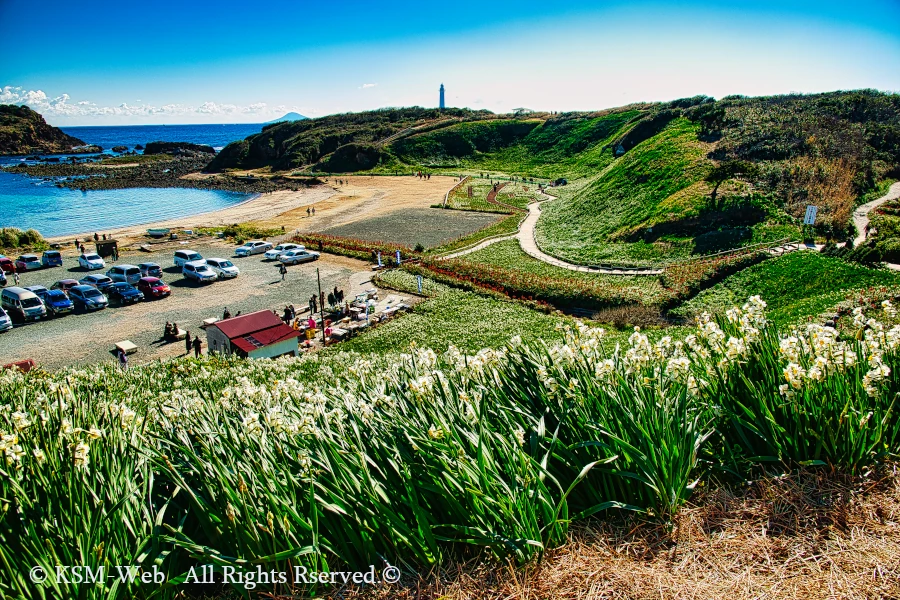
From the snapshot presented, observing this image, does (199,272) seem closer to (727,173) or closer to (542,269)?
(542,269)

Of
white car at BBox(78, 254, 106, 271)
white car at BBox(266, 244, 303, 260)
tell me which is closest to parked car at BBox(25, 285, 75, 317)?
white car at BBox(78, 254, 106, 271)

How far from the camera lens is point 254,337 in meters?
20.5

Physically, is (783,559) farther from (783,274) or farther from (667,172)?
(667,172)

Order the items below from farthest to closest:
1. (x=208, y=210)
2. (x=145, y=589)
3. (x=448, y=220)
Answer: (x=208, y=210) < (x=448, y=220) < (x=145, y=589)

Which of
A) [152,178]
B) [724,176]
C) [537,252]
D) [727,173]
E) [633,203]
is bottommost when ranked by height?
[537,252]

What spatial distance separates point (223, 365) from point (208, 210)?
6028 centimetres

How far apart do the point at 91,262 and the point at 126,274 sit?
5717mm

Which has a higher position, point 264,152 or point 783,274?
point 264,152

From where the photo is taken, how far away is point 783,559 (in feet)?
12.1

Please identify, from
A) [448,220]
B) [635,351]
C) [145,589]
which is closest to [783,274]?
[635,351]

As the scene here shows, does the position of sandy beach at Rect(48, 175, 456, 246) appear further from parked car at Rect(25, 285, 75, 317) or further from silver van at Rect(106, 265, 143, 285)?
parked car at Rect(25, 285, 75, 317)

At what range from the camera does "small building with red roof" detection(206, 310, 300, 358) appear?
Result: 20.0 metres

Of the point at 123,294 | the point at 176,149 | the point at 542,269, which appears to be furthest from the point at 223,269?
the point at 176,149

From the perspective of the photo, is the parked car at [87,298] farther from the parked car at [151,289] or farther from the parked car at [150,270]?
the parked car at [150,270]
